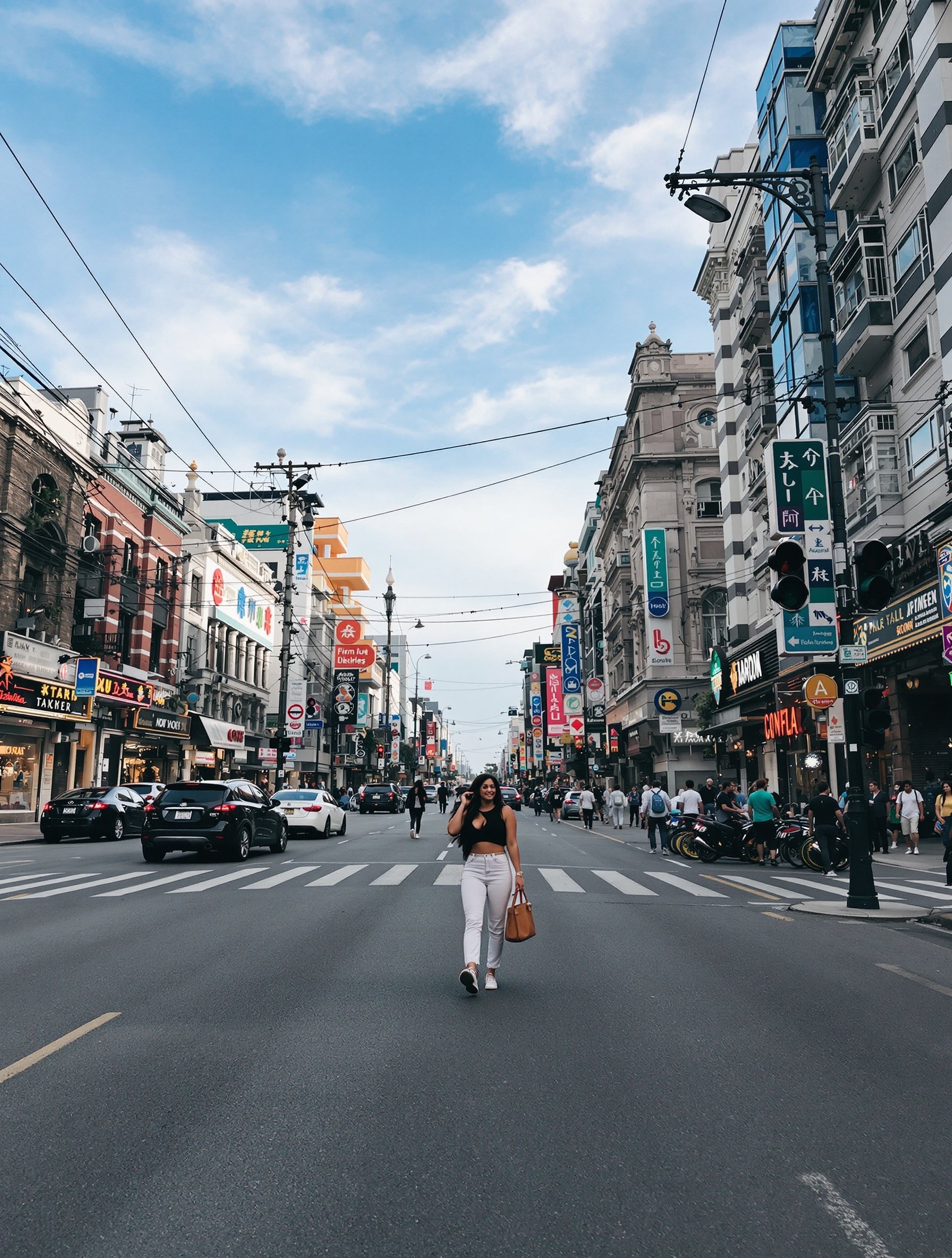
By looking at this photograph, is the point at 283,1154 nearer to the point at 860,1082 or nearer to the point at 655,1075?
the point at 655,1075

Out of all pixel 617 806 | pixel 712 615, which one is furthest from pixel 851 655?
pixel 712 615

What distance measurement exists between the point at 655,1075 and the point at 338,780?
9564cm

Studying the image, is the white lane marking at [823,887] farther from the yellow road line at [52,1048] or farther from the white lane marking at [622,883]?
the yellow road line at [52,1048]

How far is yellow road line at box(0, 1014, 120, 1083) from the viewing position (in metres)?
5.25

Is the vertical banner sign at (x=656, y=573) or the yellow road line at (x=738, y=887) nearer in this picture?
the yellow road line at (x=738, y=887)

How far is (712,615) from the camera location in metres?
54.4

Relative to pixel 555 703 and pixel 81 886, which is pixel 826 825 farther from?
pixel 555 703

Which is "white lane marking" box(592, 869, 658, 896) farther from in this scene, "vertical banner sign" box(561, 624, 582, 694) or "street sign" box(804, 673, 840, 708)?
"vertical banner sign" box(561, 624, 582, 694)

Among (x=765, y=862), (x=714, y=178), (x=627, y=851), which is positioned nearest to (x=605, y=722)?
(x=627, y=851)

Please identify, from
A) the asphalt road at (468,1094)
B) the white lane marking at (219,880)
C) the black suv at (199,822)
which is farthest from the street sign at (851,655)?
the black suv at (199,822)

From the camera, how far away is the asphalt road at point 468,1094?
3.52 m

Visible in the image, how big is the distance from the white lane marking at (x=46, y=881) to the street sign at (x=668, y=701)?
37.0 metres

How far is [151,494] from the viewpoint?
4594 centimetres

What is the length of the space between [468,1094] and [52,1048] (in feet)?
8.64
